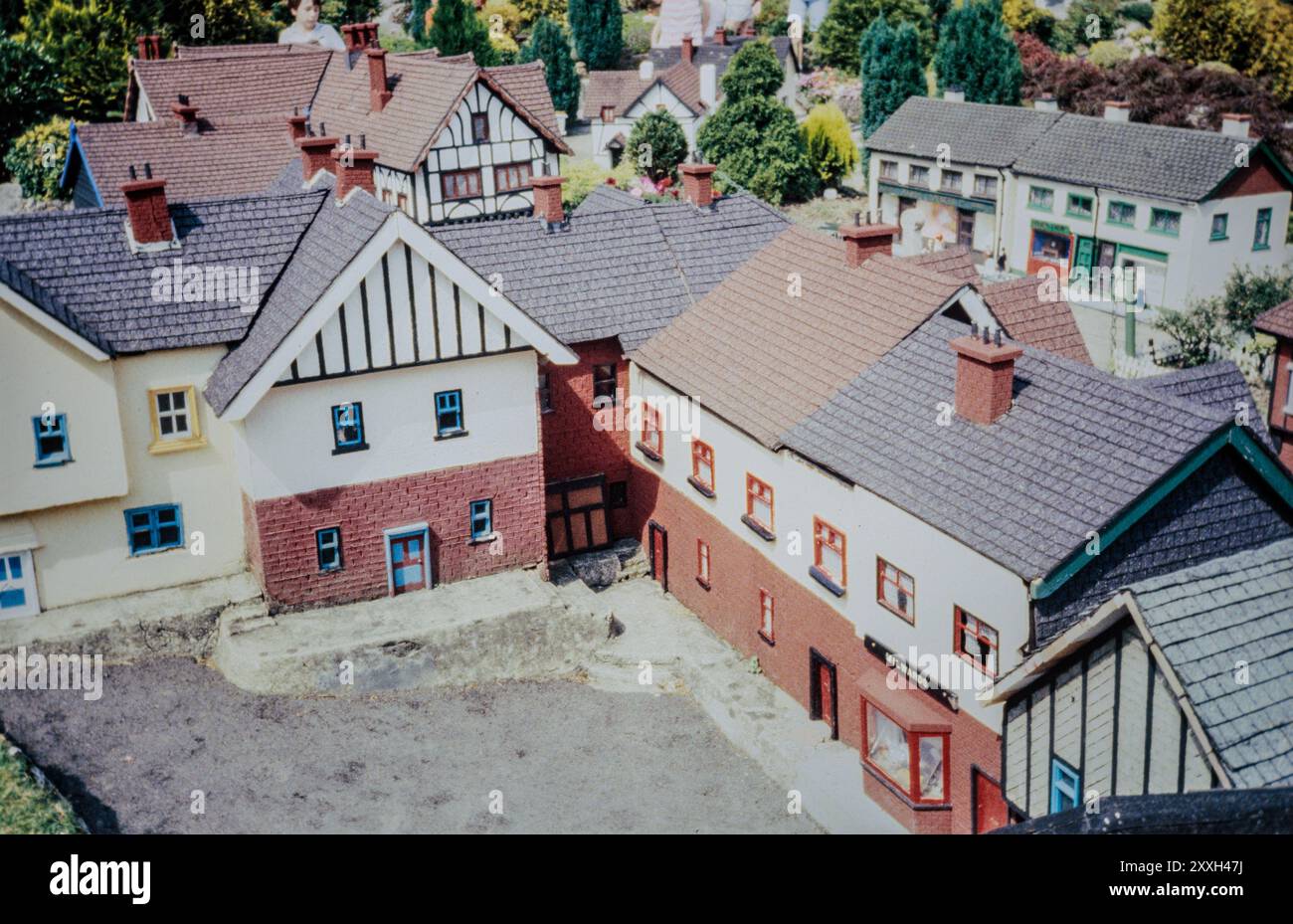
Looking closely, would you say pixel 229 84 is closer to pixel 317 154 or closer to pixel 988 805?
pixel 317 154

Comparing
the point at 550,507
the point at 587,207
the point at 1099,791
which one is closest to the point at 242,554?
the point at 550,507

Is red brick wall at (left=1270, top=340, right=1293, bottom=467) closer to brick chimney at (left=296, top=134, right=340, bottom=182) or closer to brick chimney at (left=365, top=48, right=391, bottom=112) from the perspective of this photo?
brick chimney at (left=296, top=134, right=340, bottom=182)

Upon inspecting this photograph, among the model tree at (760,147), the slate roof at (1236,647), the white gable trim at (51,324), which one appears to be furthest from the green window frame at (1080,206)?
the white gable trim at (51,324)

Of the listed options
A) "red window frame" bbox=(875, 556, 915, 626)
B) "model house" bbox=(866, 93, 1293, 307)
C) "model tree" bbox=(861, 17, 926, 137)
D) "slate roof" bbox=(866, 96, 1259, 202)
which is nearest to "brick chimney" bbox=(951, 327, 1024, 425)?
"red window frame" bbox=(875, 556, 915, 626)

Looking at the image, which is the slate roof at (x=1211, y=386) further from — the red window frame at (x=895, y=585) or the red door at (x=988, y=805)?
the red door at (x=988, y=805)

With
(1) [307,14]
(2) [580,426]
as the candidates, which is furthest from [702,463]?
(1) [307,14]
